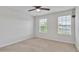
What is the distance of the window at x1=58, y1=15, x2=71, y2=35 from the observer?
13.4 feet

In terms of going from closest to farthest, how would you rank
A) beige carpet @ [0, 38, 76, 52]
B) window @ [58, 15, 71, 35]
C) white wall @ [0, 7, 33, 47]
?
beige carpet @ [0, 38, 76, 52], white wall @ [0, 7, 33, 47], window @ [58, 15, 71, 35]

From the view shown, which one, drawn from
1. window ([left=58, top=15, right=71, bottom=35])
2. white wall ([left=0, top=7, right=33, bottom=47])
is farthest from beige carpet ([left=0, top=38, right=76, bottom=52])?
window ([left=58, top=15, right=71, bottom=35])

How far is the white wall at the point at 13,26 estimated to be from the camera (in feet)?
9.90

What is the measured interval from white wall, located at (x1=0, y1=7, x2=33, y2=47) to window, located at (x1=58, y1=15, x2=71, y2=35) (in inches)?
65.6

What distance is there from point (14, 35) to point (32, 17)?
136 cm

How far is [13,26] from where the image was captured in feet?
11.4

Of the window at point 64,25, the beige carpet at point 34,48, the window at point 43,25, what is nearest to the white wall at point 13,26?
the beige carpet at point 34,48

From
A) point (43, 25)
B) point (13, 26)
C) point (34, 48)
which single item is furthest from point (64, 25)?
point (13, 26)

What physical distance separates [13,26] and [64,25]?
8.06ft

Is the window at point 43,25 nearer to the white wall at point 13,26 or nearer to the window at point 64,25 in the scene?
the window at point 64,25

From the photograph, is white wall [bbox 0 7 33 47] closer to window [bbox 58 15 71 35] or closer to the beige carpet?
the beige carpet

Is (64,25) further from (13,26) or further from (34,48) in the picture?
(13,26)
